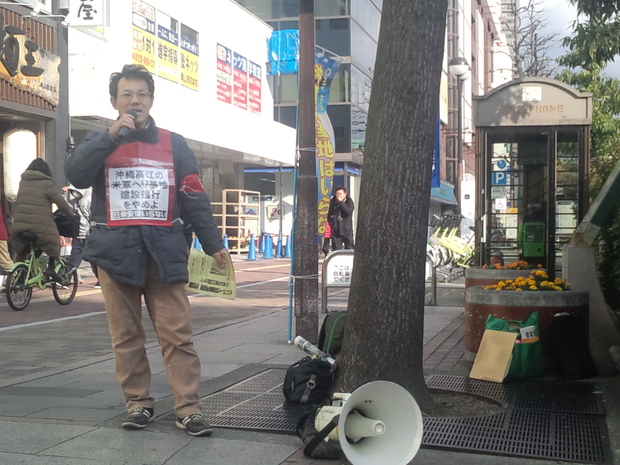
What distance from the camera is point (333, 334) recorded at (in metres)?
6.29

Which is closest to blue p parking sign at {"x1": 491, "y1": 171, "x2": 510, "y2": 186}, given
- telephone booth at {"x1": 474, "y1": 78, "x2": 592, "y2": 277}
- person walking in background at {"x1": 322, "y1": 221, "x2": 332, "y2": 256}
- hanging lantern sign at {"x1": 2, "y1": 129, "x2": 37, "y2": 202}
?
telephone booth at {"x1": 474, "y1": 78, "x2": 592, "y2": 277}

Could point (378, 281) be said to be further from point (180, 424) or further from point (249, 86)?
point (249, 86)

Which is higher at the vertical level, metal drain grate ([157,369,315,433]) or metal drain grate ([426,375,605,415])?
metal drain grate ([157,369,315,433])

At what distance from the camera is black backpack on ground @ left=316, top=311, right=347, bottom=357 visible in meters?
6.27

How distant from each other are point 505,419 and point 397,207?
1.46 meters

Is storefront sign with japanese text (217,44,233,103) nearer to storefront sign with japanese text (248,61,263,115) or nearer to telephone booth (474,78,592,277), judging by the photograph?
storefront sign with japanese text (248,61,263,115)

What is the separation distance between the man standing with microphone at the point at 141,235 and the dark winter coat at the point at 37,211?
7299mm

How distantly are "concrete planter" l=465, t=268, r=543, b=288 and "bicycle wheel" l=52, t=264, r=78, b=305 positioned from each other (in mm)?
6053

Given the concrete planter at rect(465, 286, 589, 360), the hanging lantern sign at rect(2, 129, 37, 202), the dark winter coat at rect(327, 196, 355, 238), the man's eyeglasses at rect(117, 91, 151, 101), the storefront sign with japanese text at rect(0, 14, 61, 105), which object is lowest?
the concrete planter at rect(465, 286, 589, 360)

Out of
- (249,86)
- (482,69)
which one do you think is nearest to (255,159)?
(249,86)

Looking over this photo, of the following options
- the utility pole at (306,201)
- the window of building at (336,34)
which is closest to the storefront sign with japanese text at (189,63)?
the window of building at (336,34)

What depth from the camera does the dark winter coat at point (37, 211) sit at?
11.9 metres

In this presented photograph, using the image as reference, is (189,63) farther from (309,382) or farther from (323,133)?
(309,382)

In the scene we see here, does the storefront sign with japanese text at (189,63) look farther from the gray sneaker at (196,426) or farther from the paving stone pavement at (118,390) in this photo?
the gray sneaker at (196,426)
